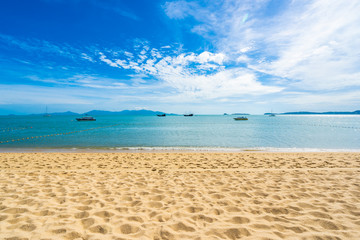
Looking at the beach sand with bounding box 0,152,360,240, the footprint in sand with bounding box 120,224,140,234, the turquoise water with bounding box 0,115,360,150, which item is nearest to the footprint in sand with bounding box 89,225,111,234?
the beach sand with bounding box 0,152,360,240

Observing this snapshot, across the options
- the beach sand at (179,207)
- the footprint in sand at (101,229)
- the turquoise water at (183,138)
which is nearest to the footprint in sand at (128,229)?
the beach sand at (179,207)

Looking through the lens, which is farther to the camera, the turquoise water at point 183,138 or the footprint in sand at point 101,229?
the turquoise water at point 183,138

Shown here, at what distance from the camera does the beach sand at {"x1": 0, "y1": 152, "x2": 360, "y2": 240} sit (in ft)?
11.2

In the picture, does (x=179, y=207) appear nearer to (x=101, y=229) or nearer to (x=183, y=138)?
(x=101, y=229)

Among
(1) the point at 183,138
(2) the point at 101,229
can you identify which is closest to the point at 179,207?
(2) the point at 101,229

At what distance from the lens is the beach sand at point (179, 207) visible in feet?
11.2

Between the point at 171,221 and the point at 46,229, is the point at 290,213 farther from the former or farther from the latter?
the point at 46,229

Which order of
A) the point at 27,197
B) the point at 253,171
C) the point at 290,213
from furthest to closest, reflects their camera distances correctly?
1. the point at 253,171
2. the point at 27,197
3. the point at 290,213

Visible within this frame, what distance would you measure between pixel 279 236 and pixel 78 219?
4.33 m

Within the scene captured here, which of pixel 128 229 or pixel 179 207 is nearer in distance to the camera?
pixel 128 229

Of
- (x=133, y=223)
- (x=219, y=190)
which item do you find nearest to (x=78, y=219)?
(x=133, y=223)

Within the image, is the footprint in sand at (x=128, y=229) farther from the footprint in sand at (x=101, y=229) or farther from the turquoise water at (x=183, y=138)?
the turquoise water at (x=183, y=138)

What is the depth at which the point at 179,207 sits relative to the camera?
4402mm

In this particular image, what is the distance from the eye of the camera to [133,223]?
3.71 meters
